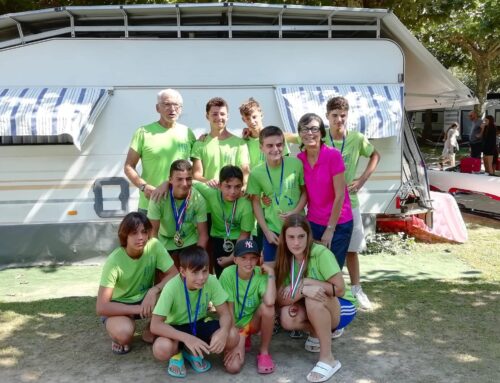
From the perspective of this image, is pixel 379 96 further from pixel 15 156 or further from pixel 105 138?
pixel 15 156

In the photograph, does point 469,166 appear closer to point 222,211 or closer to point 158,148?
point 222,211

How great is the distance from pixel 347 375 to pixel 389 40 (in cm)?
450

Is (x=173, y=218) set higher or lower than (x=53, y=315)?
higher

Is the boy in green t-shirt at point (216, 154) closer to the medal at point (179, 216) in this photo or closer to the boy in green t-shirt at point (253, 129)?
the boy in green t-shirt at point (253, 129)

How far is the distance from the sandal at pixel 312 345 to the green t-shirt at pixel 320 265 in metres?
0.51

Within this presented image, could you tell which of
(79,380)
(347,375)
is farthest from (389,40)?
(79,380)

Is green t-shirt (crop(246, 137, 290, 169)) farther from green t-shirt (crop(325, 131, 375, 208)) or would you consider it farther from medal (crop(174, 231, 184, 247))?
medal (crop(174, 231, 184, 247))

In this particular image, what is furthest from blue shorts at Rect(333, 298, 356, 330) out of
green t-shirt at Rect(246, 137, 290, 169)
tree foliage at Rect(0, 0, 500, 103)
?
tree foliage at Rect(0, 0, 500, 103)

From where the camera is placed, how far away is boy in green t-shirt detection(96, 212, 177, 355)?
3816mm

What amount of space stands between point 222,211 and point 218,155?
1.61ft

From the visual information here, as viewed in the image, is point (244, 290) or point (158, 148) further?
point (158, 148)

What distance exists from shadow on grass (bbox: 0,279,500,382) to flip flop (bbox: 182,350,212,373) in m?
0.05

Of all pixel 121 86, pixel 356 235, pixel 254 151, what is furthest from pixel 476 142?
pixel 254 151

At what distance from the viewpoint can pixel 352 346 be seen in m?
4.11
